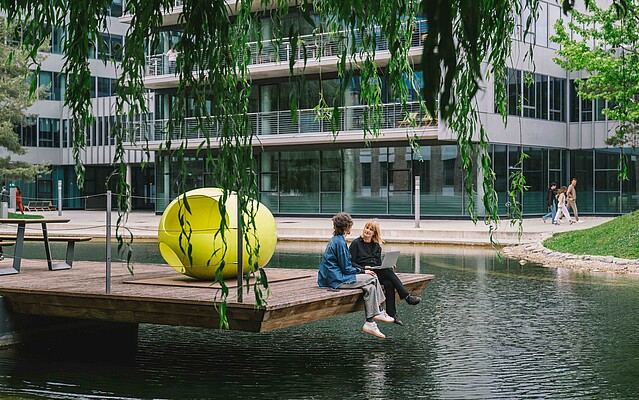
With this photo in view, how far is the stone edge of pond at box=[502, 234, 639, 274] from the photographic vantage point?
21.0 m

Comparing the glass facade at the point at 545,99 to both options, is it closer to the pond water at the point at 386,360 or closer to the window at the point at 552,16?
the window at the point at 552,16

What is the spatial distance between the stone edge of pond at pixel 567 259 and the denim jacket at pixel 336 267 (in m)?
11.5

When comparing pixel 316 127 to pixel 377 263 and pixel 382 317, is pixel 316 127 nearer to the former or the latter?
pixel 377 263

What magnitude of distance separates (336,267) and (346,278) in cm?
17

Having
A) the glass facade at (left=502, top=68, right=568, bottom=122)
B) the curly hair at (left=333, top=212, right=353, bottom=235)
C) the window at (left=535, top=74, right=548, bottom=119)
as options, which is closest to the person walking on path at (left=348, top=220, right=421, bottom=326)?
the curly hair at (left=333, top=212, right=353, bottom=235)

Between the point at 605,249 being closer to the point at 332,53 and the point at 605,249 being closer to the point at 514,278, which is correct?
the point at 514,278

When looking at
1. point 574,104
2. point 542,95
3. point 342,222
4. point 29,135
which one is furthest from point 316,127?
point 342,222

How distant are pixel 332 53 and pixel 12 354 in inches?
1330

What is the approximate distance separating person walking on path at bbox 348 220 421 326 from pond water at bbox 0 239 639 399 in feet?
1.69

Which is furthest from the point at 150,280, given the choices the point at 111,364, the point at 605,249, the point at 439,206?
the point at 439,206

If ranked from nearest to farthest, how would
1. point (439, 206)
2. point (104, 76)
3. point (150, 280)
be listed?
point (150, 280)
point (439, 206)
point (104, 76)

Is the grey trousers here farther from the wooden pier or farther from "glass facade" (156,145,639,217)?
"glass facade" (156,145,639,217)

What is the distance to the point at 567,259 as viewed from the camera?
22.9 metres

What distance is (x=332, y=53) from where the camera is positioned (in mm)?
43094
